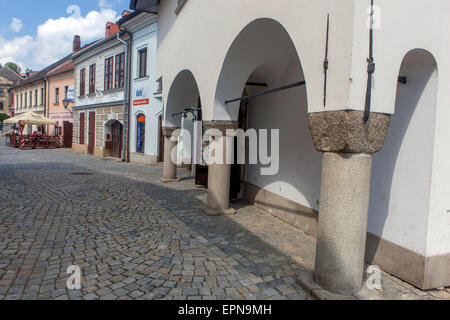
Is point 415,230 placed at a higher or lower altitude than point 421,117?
lower

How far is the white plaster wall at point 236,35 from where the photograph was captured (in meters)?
2.83

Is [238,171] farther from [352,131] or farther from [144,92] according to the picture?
[144,92]

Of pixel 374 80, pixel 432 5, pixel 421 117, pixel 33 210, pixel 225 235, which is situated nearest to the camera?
pixel 374 80

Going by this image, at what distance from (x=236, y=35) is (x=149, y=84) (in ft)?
34.2

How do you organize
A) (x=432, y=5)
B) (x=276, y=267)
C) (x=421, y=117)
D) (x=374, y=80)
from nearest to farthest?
(x=374, y=80) → (x=432, y=5) → (x=421, y=117) → (x=276, y=267)

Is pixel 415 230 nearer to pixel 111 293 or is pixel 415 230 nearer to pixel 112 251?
pixel 111 293

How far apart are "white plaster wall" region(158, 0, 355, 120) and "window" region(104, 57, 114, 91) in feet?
28.1

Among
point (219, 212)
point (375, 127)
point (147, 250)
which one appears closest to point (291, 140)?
point (219, 212)

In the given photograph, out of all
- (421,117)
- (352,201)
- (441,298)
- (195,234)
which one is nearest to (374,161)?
(421,117)

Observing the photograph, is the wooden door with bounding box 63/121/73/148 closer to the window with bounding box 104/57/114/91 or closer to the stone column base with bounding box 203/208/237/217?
the window with bounding box 104/57/114/91

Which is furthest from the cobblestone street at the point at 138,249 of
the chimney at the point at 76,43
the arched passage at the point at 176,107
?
the chimney at the point at 76,43

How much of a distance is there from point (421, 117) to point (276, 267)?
7.45ft

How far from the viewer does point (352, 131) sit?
277cm

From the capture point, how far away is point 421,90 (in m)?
3.33
